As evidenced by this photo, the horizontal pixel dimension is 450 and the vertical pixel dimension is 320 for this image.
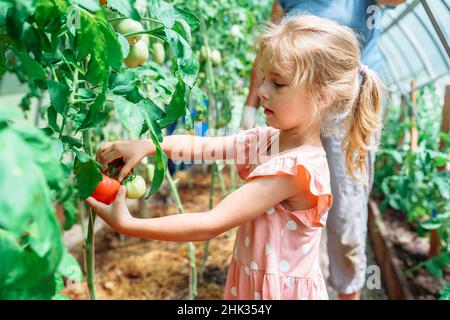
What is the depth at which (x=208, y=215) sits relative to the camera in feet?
3.08

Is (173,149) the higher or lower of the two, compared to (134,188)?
higher

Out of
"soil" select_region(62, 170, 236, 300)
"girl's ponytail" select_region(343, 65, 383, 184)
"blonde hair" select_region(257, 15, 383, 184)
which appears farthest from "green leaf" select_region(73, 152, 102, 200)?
"soil" select_region(62, 170, 236, 300)

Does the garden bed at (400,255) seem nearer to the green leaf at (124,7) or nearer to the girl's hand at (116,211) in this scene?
the girl's hand at (116,211)

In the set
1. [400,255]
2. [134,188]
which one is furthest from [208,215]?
[400,255]

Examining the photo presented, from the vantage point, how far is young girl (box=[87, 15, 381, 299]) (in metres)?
0.98

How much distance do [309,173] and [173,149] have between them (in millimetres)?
337

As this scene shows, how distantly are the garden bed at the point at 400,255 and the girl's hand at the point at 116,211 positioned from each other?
5.06 ft

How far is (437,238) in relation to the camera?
2271 millimetres

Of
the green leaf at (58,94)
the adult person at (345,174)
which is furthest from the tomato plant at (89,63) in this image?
the adult person at (345,174)

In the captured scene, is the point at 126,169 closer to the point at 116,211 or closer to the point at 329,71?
the point at 116,211

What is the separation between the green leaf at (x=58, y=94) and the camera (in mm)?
728

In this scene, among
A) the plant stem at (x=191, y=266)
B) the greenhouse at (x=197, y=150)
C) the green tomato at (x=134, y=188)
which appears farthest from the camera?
the plant stem at (x=191, y=266)

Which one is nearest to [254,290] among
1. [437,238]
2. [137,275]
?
A: [137,275]

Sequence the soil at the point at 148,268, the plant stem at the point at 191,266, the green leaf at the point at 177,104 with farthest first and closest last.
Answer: the soil at the point at 148,268, the plant stem at the point at 191,266, the green leaf at the point at 177,104
